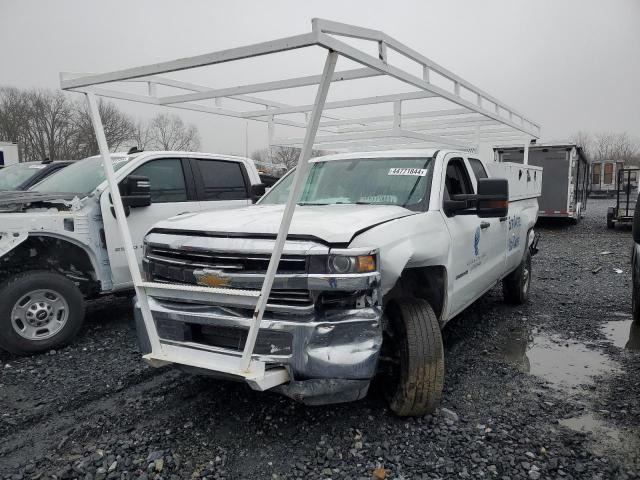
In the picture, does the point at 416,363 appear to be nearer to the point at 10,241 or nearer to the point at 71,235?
the point at 71,235

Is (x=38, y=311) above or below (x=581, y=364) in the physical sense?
above

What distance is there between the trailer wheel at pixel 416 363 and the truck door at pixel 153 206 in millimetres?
2771

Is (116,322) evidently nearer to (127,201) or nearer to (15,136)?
(127,201)

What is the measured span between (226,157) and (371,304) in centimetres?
423

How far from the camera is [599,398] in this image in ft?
11.3

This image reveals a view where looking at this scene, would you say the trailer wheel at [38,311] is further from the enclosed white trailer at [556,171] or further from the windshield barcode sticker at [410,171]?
the enclosed white trailer at [556,171]

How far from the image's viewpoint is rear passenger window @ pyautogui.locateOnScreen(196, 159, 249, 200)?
19.6ft

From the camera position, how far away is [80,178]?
5.41 metres

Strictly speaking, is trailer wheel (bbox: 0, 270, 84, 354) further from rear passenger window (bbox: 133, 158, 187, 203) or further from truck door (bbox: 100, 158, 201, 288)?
rear passenger window (bbox: 133, 158, 187, 203)

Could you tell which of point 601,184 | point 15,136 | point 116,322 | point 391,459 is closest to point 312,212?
point 391,459

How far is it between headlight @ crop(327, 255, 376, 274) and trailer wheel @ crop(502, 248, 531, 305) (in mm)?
3920

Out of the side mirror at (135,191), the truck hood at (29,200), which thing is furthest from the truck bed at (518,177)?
the truck hood at (29,200)

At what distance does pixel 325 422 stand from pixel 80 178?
13.5ft

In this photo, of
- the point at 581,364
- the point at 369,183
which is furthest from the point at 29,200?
the point at 581,364
